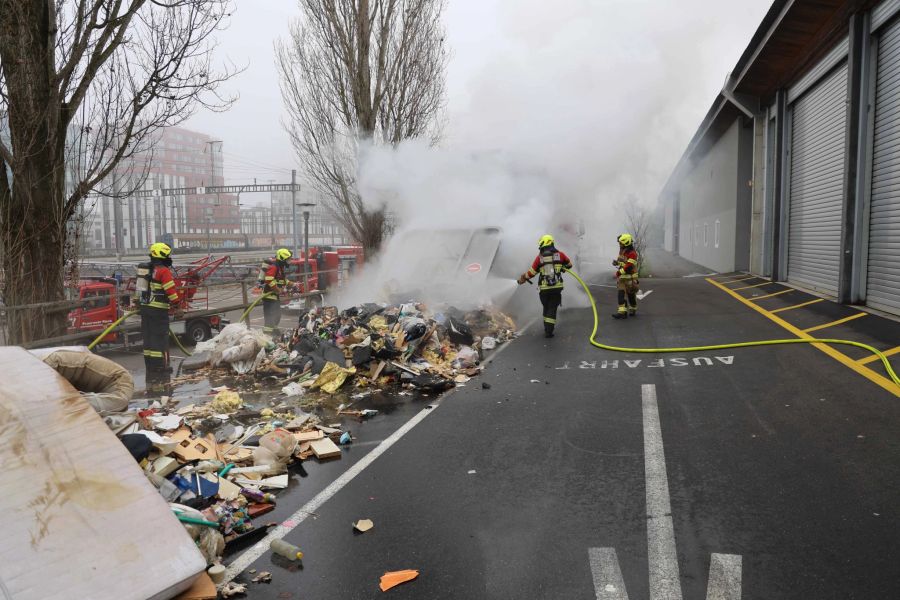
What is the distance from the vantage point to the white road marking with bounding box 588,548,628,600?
2.91 metres

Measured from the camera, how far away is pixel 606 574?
3.09m

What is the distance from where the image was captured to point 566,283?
14383mm

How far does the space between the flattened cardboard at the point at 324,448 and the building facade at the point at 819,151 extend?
9.08 metres

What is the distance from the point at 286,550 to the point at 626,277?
8.95 m

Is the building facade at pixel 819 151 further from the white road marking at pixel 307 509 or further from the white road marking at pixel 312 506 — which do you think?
the white road marking at pixel 307 509

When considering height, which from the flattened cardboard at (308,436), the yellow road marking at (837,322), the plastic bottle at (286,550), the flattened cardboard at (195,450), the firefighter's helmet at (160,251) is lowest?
the plastic bottle at (286,550)

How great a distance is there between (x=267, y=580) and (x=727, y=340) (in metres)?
7.65

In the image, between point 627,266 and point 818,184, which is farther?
point 818,184

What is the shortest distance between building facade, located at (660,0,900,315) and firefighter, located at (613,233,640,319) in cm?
364

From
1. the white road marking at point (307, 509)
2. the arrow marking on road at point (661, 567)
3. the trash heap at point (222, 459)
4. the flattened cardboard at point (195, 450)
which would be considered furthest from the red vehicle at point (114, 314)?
the arrow marking on road at point (661, 567)

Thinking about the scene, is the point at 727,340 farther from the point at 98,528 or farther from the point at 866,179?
the point at 98,528

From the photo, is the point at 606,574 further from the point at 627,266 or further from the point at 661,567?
the point at 627,266

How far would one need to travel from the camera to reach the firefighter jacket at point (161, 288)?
8.77 meters

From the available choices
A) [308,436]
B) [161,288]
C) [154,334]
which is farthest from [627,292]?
[154,334]
